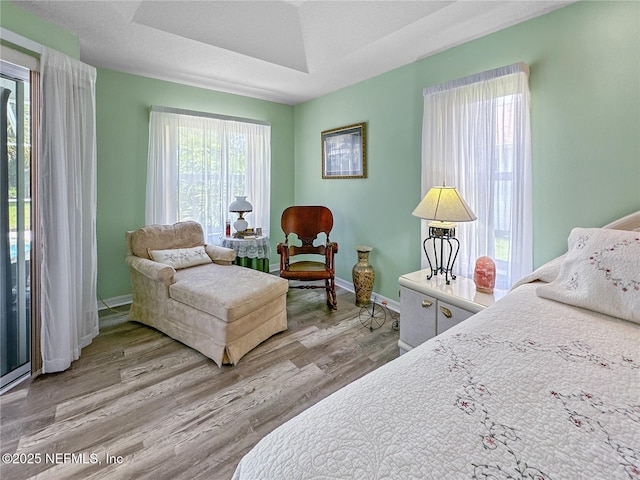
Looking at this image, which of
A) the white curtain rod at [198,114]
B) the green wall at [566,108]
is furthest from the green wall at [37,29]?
the green wall at [566,108]

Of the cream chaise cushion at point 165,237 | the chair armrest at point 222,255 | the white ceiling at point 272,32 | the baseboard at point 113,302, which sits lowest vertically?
the baseboard at point 113,302

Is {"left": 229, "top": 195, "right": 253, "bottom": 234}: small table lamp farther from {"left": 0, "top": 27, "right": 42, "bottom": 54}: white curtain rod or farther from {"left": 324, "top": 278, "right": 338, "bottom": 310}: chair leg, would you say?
{"left": 0, "top": 27, "right": 42, "bottom": 54}: white curtain rod

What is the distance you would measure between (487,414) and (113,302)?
3.72 m

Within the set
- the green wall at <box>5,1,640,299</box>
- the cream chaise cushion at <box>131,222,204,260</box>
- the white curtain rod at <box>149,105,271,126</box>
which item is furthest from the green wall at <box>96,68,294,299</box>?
the cream chaise cushion at <box>131,222,204,260</box>

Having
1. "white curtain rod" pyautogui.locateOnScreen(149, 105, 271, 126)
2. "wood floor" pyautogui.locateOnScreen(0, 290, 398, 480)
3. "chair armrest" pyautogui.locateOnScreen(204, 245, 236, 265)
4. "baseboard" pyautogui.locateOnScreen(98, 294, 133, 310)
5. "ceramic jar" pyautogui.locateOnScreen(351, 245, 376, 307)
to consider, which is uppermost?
"white curtain rod" pyautogui.locateOnScreen(149, 105, 271, 126)

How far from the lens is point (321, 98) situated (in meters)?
4.18

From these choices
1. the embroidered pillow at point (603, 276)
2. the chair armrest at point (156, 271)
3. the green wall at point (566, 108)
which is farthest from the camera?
the chair armrest at point (156, 271)

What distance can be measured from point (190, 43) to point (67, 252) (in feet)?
6.19

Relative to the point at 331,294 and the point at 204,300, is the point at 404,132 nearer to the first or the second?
the point at 331,294

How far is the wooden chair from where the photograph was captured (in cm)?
331

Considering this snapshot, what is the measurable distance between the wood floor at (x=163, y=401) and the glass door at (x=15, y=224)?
0.29m

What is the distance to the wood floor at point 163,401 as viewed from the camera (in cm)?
153

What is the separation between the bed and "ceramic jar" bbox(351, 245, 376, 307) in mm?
2198

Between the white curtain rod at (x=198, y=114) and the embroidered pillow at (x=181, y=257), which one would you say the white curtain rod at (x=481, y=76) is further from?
the embroidered pillow at (x=181, y=257)
